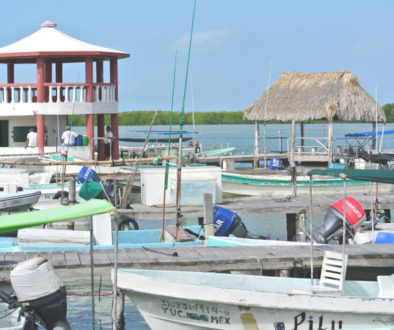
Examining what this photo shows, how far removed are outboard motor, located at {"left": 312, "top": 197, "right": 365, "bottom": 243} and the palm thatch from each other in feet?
81.5

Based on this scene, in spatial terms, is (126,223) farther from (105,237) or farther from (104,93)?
(104,93)

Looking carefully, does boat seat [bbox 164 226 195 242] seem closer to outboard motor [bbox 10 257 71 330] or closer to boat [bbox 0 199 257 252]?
boat [bbox 0 199 257 252]

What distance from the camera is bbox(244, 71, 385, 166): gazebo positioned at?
141ft

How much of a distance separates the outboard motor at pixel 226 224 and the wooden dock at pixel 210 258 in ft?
7.45

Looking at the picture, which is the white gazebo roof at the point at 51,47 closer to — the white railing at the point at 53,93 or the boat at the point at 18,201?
the white railing at the point at 53,93

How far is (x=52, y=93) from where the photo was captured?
3344cm

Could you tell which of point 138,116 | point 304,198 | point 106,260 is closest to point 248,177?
point 304,198

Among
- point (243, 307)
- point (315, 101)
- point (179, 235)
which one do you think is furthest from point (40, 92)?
point (243, 307)

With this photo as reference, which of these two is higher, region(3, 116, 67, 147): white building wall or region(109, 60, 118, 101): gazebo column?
region(109, 60, 118, 101): gazebo column

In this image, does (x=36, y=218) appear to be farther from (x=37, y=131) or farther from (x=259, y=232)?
(x=37, y=131)

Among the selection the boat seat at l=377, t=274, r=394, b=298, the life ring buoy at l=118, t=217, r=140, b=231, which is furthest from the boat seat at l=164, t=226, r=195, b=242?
the boat seat at l=377, t=274, r=394, b=298

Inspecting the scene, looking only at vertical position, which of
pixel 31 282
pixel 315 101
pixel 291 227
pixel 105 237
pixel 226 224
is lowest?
pixel 291 227

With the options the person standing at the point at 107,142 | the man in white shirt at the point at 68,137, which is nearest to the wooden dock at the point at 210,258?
the man in white shirt at the point at 68,137

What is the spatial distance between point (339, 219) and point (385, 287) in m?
4.15
